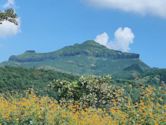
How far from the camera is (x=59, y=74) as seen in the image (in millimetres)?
167125

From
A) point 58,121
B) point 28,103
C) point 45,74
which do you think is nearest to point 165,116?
point 58,121

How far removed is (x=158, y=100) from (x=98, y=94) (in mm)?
19211

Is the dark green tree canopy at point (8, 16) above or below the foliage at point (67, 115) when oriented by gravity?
above

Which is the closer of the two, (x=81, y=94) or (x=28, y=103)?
(x=28, y=103)

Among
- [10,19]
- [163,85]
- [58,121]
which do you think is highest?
[10,19]

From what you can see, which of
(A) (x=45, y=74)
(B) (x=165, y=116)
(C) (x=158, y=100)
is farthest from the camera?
(A) (x=45, y=74)

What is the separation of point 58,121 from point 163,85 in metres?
3.07

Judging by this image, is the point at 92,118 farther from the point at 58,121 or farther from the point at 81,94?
the point at 81,94

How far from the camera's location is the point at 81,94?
30859 mm

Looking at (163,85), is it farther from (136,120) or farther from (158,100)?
(136,120)

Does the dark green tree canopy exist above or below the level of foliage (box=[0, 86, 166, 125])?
above

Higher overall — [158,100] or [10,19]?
[10,19]

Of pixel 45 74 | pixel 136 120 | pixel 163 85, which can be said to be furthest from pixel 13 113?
pixel 45 74

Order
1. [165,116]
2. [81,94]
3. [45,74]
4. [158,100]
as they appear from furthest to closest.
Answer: [45,74], [81,94], [158,100], [165,116]
